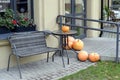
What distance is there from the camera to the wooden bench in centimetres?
659

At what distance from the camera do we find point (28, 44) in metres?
6.93

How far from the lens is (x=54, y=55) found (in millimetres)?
8000

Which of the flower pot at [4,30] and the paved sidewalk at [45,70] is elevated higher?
the flower pot at [4,30]

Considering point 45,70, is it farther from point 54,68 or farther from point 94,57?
point 94,57

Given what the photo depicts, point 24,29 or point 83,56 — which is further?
point 83,56

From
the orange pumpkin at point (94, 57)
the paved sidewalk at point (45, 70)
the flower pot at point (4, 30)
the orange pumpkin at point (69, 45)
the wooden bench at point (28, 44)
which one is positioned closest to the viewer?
the paved sidewalk at point (45, 70)

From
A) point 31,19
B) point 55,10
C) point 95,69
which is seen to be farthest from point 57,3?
point 95,69

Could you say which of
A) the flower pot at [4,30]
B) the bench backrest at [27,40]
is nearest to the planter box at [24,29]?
the flower pot at [4,30]

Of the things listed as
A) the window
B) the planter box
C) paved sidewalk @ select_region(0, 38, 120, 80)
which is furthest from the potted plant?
paved sidewalk @ select_region(0, 38, 120, 80)

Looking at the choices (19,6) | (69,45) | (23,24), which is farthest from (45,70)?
(19,6)

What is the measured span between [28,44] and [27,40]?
93 mm

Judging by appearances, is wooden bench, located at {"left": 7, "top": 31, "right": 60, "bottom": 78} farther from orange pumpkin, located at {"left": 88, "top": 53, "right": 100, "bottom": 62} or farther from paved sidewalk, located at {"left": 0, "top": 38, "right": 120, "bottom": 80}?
orange pumpkin, located at {"left": 88, "top": 53, "right": 100, "bottom": 62}

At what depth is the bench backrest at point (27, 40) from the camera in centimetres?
668

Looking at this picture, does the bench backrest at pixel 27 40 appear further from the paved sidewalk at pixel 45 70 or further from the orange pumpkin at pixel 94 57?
the orange pumpkin at pixel 94 57
